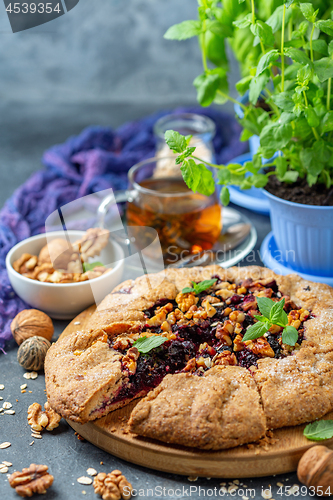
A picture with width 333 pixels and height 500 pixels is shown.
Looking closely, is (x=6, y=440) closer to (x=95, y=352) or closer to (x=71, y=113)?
(x=95, y=352)

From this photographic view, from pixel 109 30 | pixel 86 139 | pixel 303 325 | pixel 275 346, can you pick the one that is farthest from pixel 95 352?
pixel 109 30

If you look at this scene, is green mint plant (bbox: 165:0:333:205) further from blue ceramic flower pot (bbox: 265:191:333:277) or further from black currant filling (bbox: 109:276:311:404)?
black currant filling (bbox: 109:276:311:404)

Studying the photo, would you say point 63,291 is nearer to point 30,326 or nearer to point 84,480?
point 30,326

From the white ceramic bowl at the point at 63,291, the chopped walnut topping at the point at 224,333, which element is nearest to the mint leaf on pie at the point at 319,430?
the chopped walnut topping at the point at 224,333

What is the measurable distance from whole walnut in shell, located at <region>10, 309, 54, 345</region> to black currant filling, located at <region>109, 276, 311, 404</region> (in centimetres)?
45

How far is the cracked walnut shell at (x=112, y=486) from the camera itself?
166 cm

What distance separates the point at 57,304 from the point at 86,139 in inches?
71.7

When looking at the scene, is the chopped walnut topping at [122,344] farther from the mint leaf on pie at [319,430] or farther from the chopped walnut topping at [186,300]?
the mint leaf on pie at [319,430]

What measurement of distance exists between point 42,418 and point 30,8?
6.89ft

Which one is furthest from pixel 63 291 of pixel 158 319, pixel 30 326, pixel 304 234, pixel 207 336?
pixel 304 234

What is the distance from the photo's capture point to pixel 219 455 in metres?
1.68

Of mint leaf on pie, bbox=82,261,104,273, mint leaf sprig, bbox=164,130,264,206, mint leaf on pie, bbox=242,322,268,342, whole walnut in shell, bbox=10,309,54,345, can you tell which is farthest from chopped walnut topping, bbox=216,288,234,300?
whole walnut in shell, bbox=10,309,54,345

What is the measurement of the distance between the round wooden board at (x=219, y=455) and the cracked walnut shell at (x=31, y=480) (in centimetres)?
24

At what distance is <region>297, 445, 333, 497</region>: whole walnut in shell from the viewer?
1627mm
